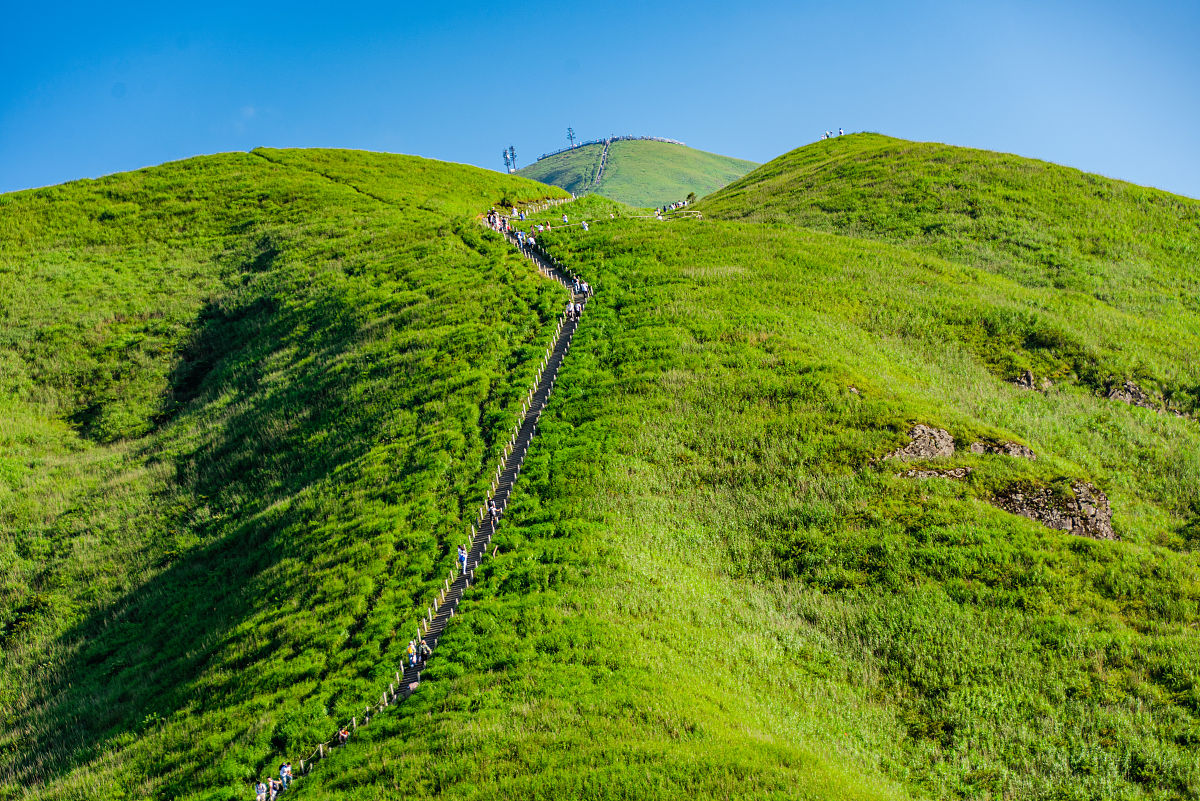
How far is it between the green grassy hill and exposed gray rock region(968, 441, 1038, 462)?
2.79 ft

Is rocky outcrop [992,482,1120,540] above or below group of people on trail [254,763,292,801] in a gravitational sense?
above

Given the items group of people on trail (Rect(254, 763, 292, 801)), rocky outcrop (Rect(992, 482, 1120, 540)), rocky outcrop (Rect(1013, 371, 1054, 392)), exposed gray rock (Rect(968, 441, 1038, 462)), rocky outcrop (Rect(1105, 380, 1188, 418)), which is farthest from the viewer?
rocky outcrop (Rect(1013, 371, 1054, 392))

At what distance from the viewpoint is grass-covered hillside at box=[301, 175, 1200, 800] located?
18953 mm

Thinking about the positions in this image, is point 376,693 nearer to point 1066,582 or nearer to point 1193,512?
point 1066,582

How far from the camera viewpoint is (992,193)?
69.2 m

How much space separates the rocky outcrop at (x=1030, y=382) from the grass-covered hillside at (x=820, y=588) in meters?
0.73

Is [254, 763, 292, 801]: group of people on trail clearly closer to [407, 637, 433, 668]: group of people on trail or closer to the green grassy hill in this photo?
the green grassy hill

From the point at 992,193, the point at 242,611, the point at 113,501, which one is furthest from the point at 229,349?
the point at 992,193

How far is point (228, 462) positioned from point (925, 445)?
120ft

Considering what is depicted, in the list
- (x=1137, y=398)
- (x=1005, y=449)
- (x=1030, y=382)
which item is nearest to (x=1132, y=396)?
(x=1137, y=398)

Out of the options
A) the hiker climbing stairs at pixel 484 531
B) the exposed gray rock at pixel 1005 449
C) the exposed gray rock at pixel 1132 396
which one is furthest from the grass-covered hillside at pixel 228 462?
the exposed gray rock at pixel 1132 396

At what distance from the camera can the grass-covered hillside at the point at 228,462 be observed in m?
25.6

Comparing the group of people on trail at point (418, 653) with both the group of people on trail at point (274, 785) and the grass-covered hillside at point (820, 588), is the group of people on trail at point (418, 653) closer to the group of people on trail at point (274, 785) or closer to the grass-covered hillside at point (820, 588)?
the grass-covered hillside at point (820, 588)

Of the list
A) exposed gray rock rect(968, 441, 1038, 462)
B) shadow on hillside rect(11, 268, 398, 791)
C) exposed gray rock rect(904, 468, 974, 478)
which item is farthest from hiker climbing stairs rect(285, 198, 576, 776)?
exposed gray rock rect(968, 441, 1038, 462)
